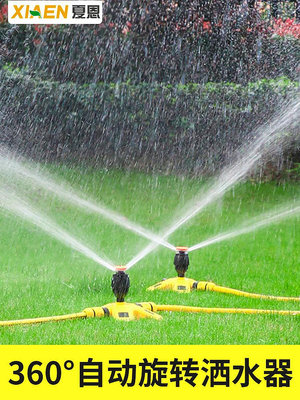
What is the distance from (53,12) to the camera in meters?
14.4

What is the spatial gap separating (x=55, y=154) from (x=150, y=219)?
10.5ft

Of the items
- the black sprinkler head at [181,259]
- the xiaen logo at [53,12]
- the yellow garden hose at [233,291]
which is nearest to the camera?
the yellow garden hose at [233,291]

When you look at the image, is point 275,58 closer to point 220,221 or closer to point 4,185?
point 220,221

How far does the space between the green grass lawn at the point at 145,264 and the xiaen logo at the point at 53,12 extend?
11.5 feet

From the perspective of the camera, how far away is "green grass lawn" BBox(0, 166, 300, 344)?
4781mm

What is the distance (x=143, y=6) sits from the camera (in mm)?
14625

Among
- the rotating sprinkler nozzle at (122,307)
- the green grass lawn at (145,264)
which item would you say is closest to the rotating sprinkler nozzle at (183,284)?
the green grass lawn at (145,264)

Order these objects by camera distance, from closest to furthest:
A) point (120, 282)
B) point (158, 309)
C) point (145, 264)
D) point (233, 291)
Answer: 1. point (120, 282)
2. point (158, 309)
3. point (233, 291)
4. point (145, 264)

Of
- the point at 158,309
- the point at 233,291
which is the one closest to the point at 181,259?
the point at 233,291

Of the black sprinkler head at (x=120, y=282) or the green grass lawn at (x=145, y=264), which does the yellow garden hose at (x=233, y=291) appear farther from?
the black sprinkler head at (x=120, y=282)

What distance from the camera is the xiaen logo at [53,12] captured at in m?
14.4

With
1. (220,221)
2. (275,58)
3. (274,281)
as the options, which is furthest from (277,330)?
(275,58)

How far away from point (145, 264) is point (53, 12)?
809cm

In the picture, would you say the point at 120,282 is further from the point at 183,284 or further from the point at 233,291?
the point at 233,291
